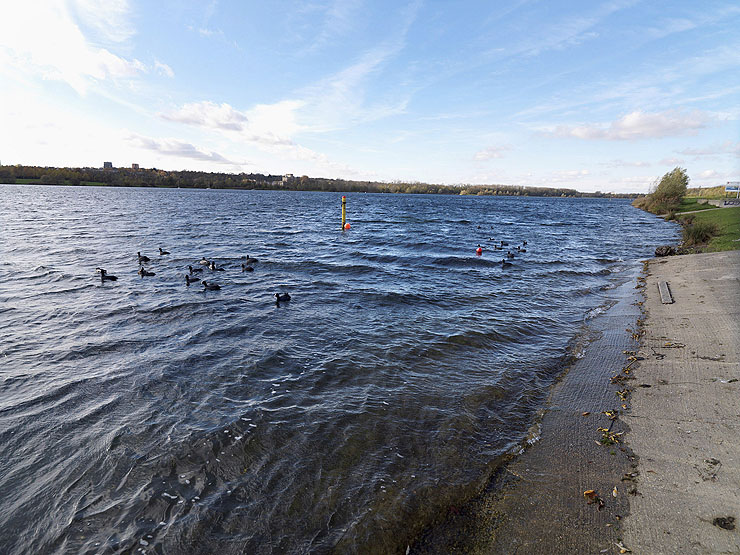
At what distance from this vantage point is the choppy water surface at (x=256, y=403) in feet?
17.1

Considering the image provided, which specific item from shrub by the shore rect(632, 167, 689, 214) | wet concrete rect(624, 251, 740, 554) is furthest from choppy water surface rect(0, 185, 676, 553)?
shrub by the shore rect(632, 167, 689, 214)

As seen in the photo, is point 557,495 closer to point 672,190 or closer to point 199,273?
point 199,273

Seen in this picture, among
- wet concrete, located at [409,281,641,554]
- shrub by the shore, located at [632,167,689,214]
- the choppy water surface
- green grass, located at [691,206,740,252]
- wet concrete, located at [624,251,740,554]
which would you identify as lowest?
the choppy water surface

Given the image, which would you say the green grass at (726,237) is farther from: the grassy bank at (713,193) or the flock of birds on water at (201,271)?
the grassy bank at (713,193)

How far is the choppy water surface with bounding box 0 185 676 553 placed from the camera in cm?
522

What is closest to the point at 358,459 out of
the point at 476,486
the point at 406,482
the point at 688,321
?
the point at 406,482

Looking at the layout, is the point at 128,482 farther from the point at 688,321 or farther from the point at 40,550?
the point at 688,321

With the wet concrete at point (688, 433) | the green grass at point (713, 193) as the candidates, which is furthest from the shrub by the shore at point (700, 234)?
the green grass at point (713, 193)

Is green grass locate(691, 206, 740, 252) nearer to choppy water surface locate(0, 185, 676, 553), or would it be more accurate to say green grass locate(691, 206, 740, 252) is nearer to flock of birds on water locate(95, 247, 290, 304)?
choppy water surface locate(0, 185, 676, 553)

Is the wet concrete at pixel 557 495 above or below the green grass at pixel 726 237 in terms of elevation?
below

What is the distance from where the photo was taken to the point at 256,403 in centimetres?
807

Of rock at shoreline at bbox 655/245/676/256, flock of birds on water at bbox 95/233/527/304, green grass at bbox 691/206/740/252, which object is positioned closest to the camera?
flock of birds on water at bbox 95/233/527/304

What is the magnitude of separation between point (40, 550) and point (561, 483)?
7.49 m

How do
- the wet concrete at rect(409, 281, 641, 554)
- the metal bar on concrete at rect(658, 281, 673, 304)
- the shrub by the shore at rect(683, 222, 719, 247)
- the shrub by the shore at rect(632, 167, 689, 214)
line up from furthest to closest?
the shrub by the shore at rect(632, 167, 689, 214) → the shrub by the shore at rect(683, 222, 719, 247) → the metal bar on concrete at rect(658, 281, 673, 304) → the wet concrete at rect(409, 281, 641, 554)
